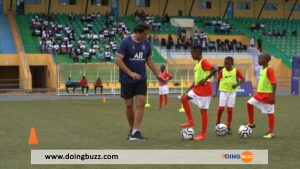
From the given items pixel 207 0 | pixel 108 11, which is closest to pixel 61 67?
pixel 108 11

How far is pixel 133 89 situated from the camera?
11.5 m

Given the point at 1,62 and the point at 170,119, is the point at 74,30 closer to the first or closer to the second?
the point at 1,62

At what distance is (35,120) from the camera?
18.0 meters

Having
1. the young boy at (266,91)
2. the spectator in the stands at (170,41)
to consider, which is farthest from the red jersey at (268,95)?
the spectator in the stands at (170,41)

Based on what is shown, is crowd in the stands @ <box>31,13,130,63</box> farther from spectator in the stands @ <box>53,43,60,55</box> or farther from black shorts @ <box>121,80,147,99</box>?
black shorts @ <box>121,80,147,99</box>

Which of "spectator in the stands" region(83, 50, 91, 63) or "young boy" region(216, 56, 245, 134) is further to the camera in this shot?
"spectator in the stands" region(83, 50, 91, 63)

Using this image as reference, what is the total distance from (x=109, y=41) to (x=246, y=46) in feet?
43.3
